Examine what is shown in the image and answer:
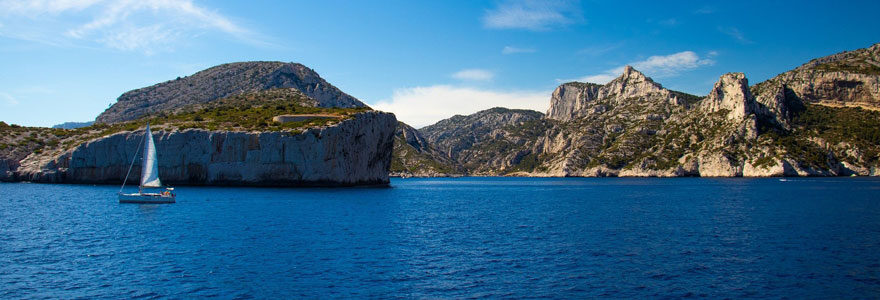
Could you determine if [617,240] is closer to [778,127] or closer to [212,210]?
[212,210]

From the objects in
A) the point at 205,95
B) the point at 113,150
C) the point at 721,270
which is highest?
the point at 205,95

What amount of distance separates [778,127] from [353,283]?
661 feet

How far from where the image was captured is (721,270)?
975 inches

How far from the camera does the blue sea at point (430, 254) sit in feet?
69.4

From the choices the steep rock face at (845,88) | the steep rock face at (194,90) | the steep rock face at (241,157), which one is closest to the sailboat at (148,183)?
the steep rock face at (241,157)

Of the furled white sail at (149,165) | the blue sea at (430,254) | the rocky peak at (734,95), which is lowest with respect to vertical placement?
the blue sea at (430,254)

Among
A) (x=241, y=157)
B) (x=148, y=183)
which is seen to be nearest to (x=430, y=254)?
(x=148, y=183)

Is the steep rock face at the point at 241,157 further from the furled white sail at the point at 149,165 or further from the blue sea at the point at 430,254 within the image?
the blue sea at the point at 430,254

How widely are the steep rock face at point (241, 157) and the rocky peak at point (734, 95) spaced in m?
144

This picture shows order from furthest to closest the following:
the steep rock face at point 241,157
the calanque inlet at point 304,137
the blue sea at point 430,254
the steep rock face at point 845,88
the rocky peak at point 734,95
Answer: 1. the steep rock face at point 845,88
2. the rocky peak at point 734,95
3. the calanque inlet at point 304,137
4. the steep rock face at point 241,157
5. the blue sea at point 430,254

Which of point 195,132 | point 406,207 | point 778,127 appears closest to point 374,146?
point 195,132

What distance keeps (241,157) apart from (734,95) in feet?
570

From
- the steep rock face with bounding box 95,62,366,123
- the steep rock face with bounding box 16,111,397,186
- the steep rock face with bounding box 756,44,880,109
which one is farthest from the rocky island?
the steep rock face with bounding box 756,44,880,109

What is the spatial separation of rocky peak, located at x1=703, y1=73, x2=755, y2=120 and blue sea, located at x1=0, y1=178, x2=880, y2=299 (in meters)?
150
